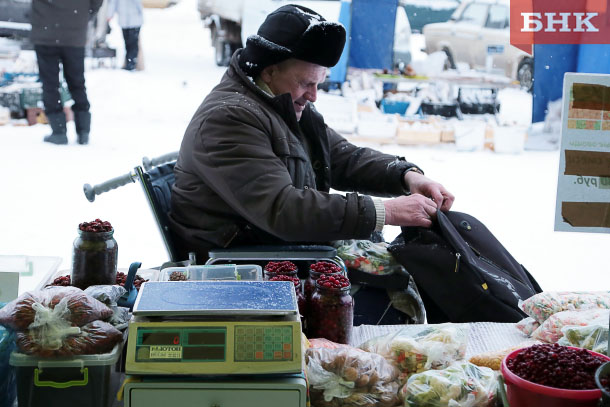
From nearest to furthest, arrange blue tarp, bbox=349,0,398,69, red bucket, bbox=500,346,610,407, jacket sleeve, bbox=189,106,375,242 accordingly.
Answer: red bucket, bbox=500,346,610,407 < jacket sleeve, bbox=189,106,375,242 < blue tarp, bbox=349,0,398,69

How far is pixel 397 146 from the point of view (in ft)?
19.4

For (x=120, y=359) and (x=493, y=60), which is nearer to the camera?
(x=120, y=359)

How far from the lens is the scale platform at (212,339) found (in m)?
1.48

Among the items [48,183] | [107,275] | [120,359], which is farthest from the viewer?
[48,183]

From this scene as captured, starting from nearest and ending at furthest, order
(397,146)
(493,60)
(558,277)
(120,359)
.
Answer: (120,359), (558,277), (493,60), (397,146)

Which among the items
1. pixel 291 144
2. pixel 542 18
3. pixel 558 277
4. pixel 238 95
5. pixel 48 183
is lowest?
pixel 558 277

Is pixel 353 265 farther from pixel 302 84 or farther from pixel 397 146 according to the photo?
pixel 397 146

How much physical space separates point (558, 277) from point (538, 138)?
157 cm

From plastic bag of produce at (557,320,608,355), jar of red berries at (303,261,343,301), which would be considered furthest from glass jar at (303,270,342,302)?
plastic bag of produce at (557,320,608,355)

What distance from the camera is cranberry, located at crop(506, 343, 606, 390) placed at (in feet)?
4.69

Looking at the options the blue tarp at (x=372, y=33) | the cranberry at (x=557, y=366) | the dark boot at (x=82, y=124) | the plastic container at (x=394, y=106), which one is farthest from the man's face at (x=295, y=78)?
the plastic container at (x=394, y=106)

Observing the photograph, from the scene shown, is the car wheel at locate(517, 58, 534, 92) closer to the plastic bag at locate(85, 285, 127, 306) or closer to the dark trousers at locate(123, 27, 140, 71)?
the dark trousers at locate(123, 27, 140, 71)

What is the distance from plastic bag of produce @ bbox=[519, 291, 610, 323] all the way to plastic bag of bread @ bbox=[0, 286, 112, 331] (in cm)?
114

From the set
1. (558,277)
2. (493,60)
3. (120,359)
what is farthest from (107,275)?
(493,60)
